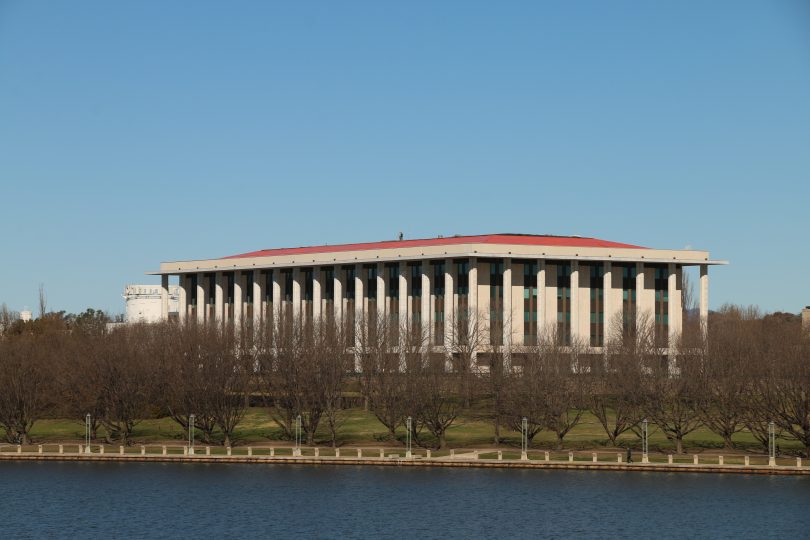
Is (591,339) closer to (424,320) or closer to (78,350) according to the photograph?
(424,320)

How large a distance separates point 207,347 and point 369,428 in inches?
655

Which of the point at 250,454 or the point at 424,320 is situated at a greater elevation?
the point at 424,320

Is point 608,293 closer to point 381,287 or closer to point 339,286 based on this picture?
point 381,287

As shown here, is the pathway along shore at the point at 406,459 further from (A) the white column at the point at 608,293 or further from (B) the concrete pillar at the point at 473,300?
(A) the white column at the point at 608,293

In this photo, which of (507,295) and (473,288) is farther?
(507,295)

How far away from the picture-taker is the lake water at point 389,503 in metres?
76.2

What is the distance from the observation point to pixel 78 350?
132 m

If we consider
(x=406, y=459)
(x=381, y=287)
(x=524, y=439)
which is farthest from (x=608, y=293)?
(x=406, y=459)

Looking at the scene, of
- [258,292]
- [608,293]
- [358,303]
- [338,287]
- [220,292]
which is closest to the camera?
[608,293]

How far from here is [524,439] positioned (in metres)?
107

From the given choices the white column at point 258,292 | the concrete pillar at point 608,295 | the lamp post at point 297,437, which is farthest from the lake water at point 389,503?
the white column at point 258,292

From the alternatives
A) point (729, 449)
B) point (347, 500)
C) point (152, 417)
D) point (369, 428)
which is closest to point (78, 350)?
point (152, 417)

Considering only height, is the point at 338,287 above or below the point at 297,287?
below

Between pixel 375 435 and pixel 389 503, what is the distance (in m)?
33.1
